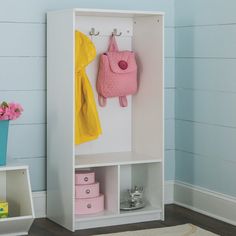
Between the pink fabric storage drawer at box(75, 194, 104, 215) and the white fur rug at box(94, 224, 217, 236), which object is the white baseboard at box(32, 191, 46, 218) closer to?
the pink fabric storage drawer at box(75, 194, 104, 215)

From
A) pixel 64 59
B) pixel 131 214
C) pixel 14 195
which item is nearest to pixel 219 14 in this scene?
pixel 64 59

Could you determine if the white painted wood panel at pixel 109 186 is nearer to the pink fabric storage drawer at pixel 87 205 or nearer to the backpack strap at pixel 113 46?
the pink fabric storage drawer at pixel 87 205

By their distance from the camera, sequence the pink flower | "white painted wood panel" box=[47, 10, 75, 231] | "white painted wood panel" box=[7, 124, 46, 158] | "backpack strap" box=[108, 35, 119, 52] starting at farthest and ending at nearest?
"backpack strap" box=[108, 35, 119, 52] → "white painted wood panel" box=[7, 124, 46, 158] → "white painted wood panel" box=[47, 10, 75, 231] → the pink flower

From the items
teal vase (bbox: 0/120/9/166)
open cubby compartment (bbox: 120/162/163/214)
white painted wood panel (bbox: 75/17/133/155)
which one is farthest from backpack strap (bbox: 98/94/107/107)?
teal vase (bbox: 0/120/9/166)

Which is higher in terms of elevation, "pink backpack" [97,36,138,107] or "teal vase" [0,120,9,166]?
"pink backpack" [97,36,138,107]

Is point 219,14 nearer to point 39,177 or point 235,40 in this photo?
point 235,40

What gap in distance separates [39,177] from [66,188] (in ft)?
1.00

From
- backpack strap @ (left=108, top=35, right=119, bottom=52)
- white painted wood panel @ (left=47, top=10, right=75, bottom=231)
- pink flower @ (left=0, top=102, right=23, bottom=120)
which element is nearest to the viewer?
pink flower @ (left=0, top=102, right=23, bottom=120)

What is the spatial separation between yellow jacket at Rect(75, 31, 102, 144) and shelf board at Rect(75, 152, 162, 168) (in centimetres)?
12

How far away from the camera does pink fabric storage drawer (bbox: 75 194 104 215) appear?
3.54 metres

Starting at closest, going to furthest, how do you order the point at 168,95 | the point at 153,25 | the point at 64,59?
1. the point at 64,59
2. the point at 153,25
3. the point at 168,95

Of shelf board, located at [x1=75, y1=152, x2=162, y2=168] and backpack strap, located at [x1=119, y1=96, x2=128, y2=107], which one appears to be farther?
backpack strap, located at [x1=119, y1=96, x2=128, y2=107]

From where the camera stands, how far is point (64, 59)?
3.44 metres

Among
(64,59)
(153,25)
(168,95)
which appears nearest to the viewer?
(64,59)
